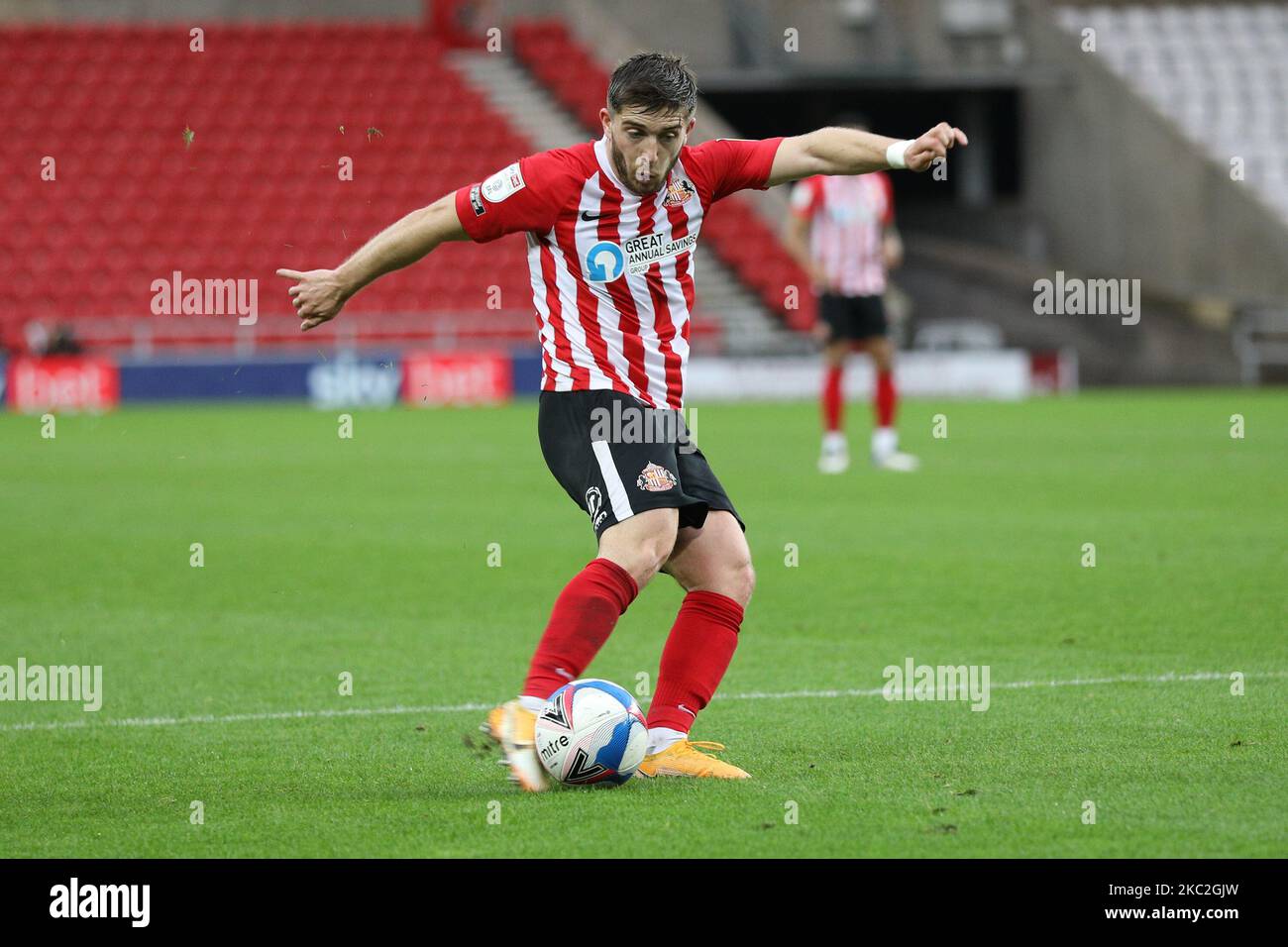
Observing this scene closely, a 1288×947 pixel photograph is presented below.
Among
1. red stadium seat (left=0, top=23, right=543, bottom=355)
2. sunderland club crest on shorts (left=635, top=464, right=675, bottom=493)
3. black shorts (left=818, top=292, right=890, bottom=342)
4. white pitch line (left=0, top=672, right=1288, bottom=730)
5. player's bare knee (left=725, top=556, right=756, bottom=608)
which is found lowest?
white pitch line (left=0, top=672, right=1288, bottom=730)

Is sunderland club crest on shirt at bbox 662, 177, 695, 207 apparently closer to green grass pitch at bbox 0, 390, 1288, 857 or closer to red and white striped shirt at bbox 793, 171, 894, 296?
green grass pitch at bbox 0, 390, 1288, 857


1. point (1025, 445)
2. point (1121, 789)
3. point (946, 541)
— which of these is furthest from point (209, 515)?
point (1121, 789)

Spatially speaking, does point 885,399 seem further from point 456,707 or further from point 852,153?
point 852,153

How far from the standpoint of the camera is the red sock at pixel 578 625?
5.09 meters

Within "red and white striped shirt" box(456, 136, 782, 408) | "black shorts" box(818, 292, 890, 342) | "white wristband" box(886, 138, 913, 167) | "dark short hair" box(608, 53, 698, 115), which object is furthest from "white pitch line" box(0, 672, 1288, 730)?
"black shorts" box(818, 292, 890, 342)

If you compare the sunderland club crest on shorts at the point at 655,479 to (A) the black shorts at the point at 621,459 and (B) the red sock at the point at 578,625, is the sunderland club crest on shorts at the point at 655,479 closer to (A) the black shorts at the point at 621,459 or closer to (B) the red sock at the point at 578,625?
(A) the black shorts at the point at 621,459

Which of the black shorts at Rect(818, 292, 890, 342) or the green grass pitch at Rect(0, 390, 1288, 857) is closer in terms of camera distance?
the green grass pitch at Rect(0, 390, 1288, 857)

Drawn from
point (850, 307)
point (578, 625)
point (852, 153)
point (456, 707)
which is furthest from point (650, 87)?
point (850, 307)

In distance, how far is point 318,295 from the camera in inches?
200

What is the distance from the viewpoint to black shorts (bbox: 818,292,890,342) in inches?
598

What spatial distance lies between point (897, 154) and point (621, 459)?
3.58ft

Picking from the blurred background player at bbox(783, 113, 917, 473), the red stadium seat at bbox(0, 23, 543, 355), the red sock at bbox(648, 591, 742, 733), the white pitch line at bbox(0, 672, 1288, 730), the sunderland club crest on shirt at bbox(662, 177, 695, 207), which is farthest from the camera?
the red stadium seat at bbox(0, 23, 543, 355)

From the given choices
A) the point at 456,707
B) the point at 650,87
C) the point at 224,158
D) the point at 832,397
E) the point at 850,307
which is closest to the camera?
the point at 650,87
